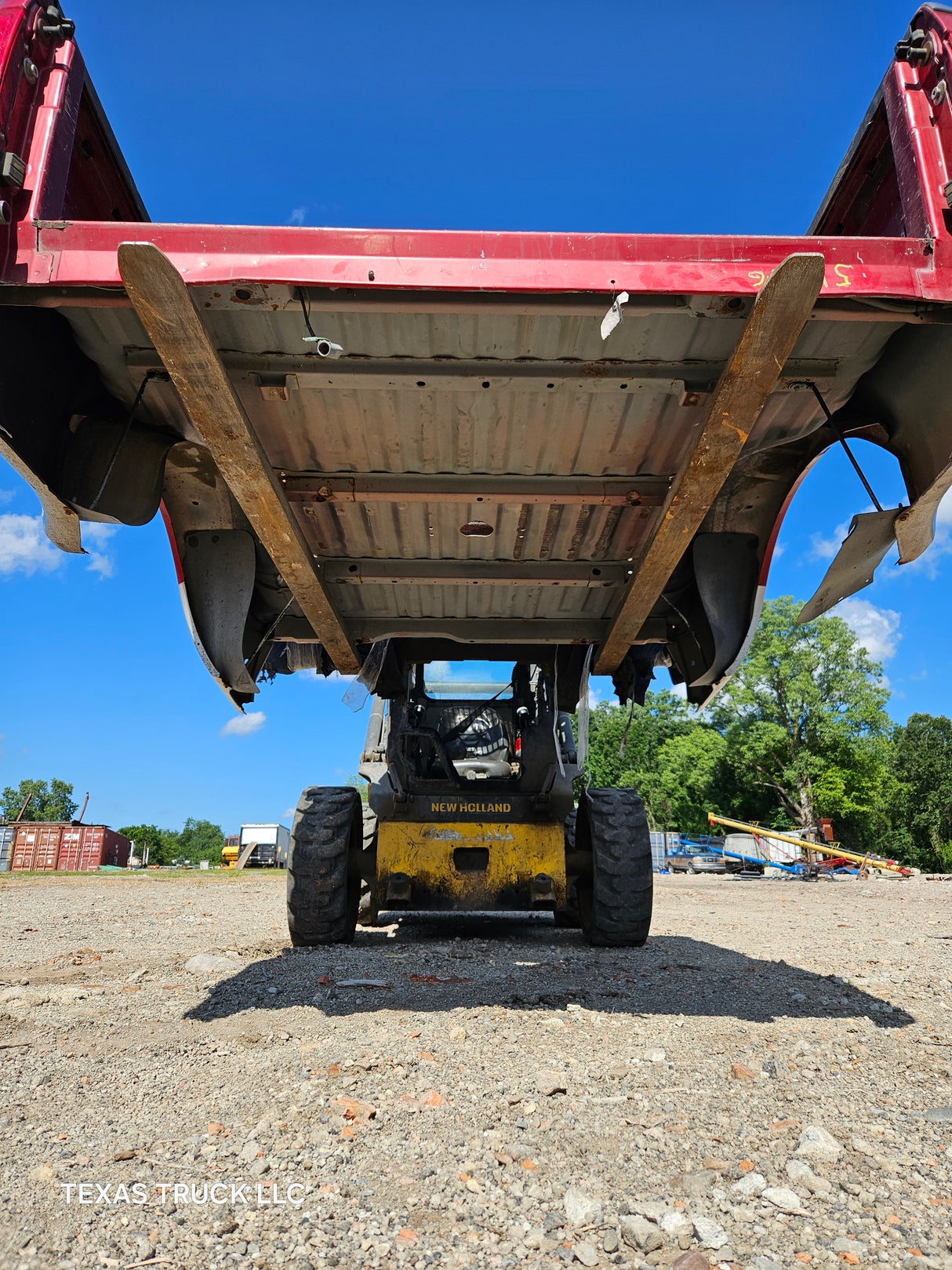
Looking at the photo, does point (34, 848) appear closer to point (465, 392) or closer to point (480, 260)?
point (465, 392)

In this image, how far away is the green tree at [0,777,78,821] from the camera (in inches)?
3807

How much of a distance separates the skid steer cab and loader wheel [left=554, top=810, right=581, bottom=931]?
0.09 feet

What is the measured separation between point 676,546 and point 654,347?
3.10ft

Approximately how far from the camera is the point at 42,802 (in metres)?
101

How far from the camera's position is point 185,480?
3.92 meters

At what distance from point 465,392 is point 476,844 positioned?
3572mm

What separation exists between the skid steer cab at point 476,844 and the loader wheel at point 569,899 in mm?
29

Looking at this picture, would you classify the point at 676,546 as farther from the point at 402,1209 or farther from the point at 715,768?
the point at 715,768

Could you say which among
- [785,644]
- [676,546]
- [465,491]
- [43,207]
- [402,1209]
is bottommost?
[402,1209]

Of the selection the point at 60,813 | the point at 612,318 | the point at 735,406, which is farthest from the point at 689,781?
the point at 60,813

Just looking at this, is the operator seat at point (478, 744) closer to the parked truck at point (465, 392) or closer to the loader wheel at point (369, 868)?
the loader wheel at point (369, 868)

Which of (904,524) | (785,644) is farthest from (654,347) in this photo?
(785,644)

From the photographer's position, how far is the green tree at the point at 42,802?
96.7m

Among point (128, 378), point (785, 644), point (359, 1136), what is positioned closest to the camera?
point (359, 1136)
